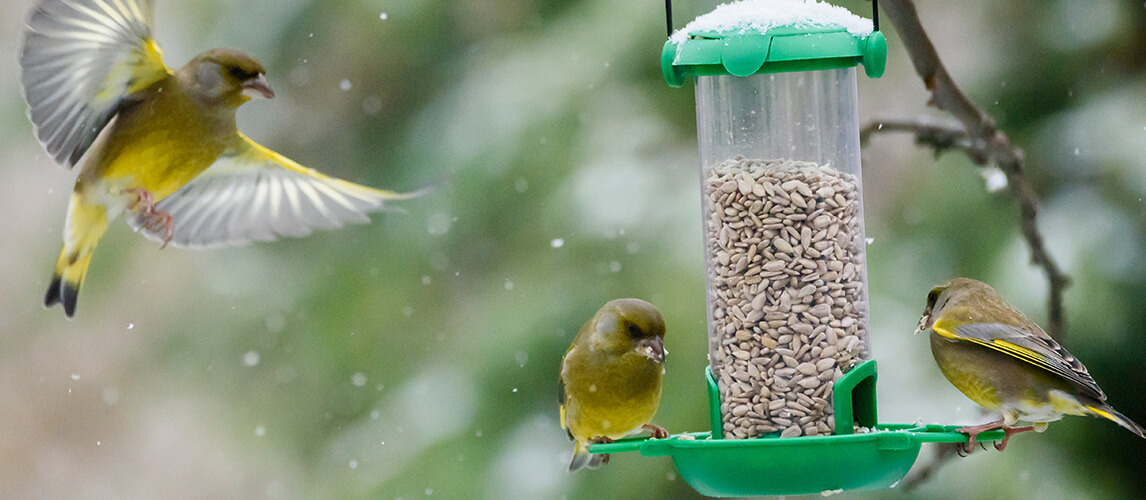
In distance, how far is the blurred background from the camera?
416 centimetres

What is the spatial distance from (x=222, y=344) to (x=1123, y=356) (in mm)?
3620

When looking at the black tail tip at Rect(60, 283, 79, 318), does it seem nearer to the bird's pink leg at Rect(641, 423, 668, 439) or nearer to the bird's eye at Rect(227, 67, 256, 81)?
the bird's eye at Rect(227, 67, 256, 81)

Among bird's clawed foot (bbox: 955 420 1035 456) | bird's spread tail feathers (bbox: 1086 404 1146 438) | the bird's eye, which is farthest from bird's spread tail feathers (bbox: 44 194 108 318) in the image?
bird's spread tail feathers (bbox: 1086 404 1146 438)

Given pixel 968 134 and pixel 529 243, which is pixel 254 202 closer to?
pixel 529 243

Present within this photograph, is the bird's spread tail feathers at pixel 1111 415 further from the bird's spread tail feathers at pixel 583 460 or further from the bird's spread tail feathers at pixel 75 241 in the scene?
the bird's spread tail feathers at pixel 75 241

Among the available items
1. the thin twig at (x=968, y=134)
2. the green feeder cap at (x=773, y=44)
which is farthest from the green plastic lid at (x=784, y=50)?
the thin twig at (x=968, y=134)

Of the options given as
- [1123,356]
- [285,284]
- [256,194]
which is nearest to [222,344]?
[285,284]

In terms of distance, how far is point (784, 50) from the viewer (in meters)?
2.37

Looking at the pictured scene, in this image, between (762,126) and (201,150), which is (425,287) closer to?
(201,150)

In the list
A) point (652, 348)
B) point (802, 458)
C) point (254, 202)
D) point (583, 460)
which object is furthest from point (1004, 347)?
point (254, 202)

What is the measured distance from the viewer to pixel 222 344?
5.05 metres

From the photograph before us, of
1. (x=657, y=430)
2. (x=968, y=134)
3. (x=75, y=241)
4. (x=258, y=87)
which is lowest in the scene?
(x=657, y=430)

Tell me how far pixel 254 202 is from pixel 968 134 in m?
2.30

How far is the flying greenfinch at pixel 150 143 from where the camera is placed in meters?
3.28
